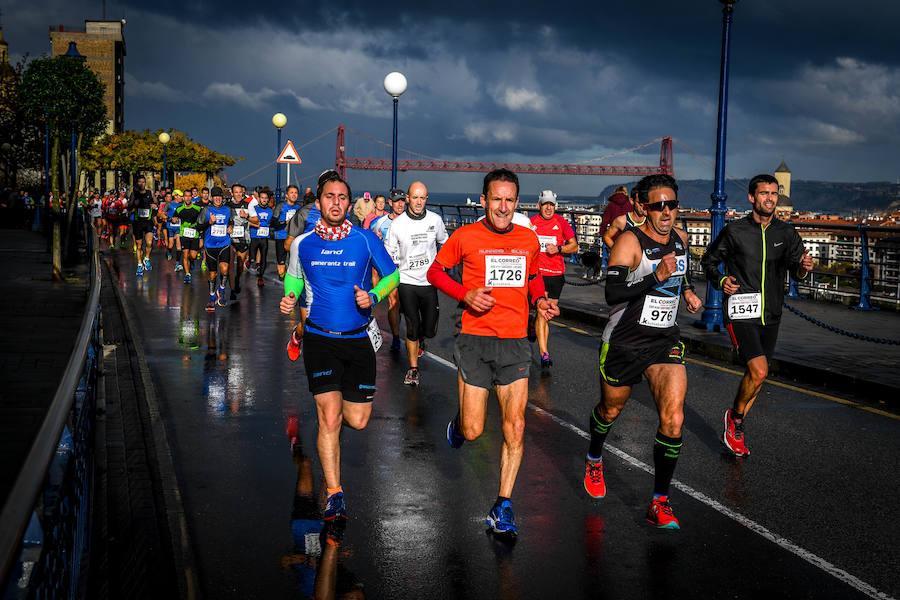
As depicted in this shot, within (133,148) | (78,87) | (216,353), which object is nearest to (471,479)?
(216,353)

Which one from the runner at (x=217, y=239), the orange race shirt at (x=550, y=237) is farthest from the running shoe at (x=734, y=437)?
the runner at (x=217, y=239)

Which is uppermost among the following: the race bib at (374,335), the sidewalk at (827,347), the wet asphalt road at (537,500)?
the race bib at (374,335)

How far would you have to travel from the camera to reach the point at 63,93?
3516cm

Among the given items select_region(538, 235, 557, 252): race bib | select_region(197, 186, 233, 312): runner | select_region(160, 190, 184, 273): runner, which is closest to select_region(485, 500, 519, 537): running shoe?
select_region(538, 235, 557, 252): race bib

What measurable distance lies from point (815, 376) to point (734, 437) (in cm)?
356

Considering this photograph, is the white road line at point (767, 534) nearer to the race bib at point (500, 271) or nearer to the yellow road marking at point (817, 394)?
the race bib at point (500, 271)

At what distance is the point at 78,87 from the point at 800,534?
35.2 m

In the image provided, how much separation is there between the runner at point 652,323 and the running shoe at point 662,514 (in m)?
0.01

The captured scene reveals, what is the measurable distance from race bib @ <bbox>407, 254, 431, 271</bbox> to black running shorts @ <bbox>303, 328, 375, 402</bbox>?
162 inches

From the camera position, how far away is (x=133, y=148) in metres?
82.5

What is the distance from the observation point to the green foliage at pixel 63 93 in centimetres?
3441

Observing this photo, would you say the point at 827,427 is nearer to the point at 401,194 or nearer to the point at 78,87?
the point at 401,194

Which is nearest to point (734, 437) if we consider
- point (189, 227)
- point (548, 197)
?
point (548, 197)

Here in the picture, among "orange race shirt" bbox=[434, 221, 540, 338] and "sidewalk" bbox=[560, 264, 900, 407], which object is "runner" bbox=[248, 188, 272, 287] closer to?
"sidewalk" bbox=[560, 264, 900, 407]
